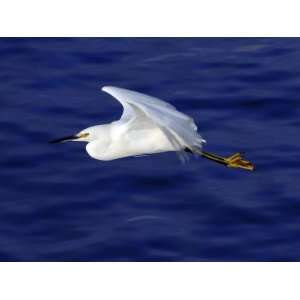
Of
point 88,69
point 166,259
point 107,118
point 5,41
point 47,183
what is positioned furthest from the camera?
point 5,41

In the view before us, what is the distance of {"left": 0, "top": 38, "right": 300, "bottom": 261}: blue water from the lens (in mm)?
11898

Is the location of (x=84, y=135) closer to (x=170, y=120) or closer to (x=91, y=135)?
(x=91, y=135)

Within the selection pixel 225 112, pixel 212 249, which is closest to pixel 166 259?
pixel 212 249

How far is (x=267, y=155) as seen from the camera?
13203 mm

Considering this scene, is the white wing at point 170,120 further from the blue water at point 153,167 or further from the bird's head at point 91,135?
the blue water at point 153,167

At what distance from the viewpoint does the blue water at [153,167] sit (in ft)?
39.0

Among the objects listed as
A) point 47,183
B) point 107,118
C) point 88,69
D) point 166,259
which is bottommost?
point 166,259

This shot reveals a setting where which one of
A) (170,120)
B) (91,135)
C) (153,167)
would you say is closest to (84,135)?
(91,135)

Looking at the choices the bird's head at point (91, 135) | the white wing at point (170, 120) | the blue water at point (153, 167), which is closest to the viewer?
the white wing at point (170, 120)

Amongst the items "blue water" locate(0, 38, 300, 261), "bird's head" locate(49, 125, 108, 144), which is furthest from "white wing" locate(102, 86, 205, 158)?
"blue water" locate(0, 38, 300, 261)

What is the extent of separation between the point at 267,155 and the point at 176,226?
1.76 m

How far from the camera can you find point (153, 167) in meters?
13.0

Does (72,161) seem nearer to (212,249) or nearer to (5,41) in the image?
(212,249)

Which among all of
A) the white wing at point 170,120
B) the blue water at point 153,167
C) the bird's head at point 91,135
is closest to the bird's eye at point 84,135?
the bird's head at point 91,135
